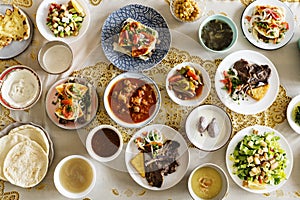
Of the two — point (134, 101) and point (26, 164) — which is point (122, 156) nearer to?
point (134, 101)

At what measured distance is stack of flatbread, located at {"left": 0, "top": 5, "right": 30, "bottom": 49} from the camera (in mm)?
2984

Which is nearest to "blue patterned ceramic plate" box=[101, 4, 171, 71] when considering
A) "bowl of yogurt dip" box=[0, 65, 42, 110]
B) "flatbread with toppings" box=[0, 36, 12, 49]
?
"bowl of yogurt dip" box=[0, 65, 42, 110]

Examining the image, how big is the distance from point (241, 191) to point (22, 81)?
5.48 ft

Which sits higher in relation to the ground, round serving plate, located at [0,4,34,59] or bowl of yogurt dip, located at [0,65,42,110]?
round serving plate, located at [0,4,34,59]

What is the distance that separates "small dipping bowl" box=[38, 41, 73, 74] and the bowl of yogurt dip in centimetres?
11

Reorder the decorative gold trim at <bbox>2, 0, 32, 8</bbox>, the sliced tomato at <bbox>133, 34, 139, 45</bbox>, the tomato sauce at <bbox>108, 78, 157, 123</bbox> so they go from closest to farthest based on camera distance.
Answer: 1. the tomato sauce at <bbox>108, 78, 157, 123</bbox>
2. the sliced tomato at <bbox>133, 34, 139, 45</bbox>
3. the decorative gold trim at <bbox>2, 0, 32, 8</bbox>

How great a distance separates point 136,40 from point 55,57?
574 millimetres

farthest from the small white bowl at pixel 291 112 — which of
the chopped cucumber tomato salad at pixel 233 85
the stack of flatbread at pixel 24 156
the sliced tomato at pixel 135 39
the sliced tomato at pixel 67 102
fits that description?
the stack of flatbread at pixel 24 156

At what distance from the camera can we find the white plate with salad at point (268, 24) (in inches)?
119

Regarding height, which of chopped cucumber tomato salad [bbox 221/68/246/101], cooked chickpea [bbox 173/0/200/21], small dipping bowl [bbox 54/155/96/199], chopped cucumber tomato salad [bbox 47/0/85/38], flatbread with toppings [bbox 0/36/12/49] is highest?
cooked chickpea [bbox 173/0/200/21]

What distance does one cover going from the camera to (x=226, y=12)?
3115mm

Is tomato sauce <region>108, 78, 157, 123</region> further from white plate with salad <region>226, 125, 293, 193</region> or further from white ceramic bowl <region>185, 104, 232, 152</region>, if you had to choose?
white plate with salad <region>226, 125, 293, 193</region>

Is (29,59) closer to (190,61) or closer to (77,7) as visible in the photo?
(77,7)

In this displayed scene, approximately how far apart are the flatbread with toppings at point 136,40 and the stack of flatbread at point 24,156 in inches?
31.1
